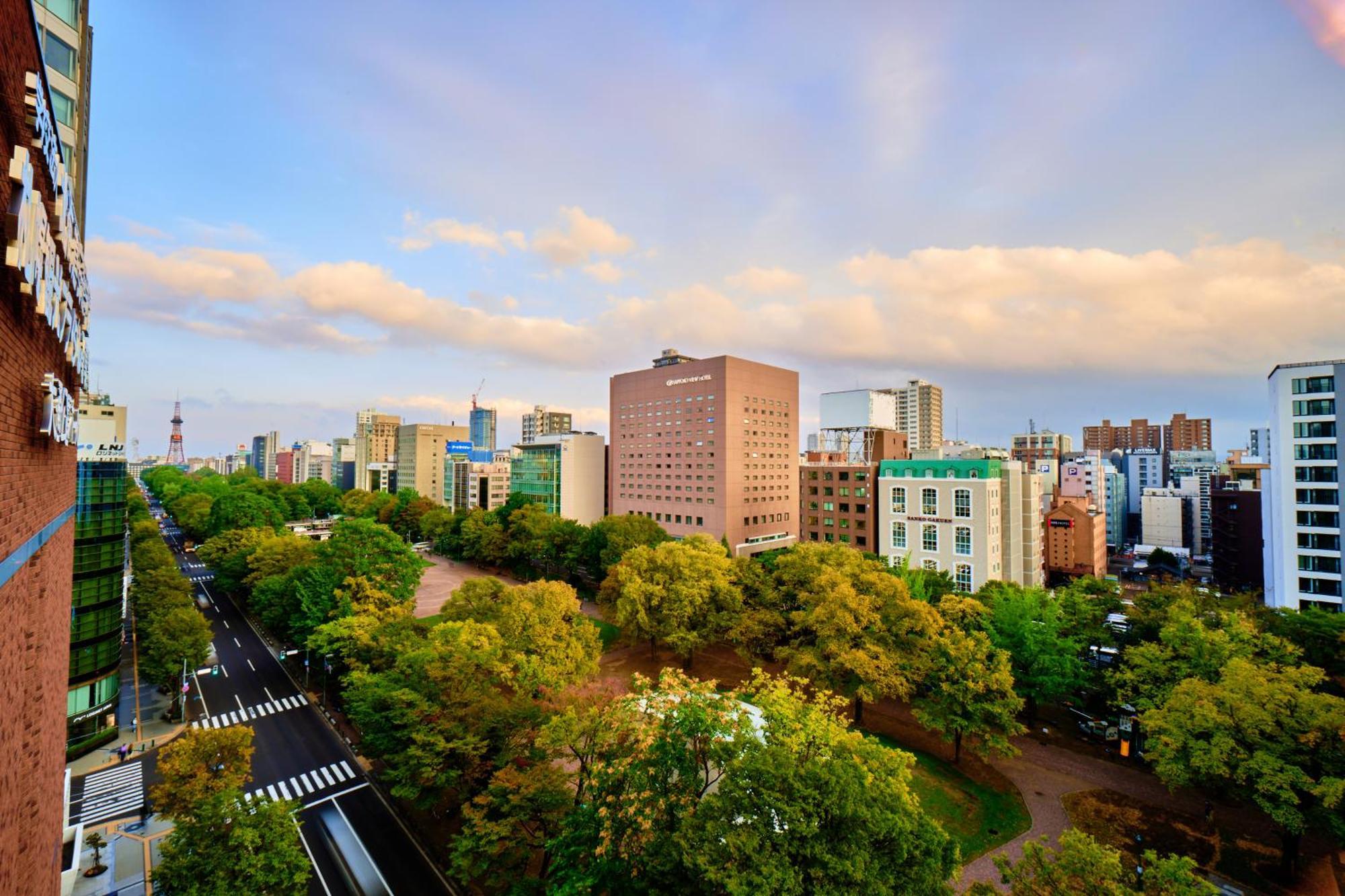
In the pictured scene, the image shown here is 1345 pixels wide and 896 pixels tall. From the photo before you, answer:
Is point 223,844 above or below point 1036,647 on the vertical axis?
below

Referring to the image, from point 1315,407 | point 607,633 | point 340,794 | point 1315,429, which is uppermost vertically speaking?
point 1315,407

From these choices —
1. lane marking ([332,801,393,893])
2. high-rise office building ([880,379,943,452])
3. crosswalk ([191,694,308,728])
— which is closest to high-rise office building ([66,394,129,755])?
crosswalk ([191,694,308,728])

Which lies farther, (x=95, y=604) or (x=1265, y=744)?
(x=95, y=604)

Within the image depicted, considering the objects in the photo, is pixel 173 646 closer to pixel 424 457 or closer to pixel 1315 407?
pixel 1315 407

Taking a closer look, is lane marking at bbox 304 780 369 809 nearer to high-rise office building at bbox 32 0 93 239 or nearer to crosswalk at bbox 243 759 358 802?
crosswalk at bbox 243 759 358 802

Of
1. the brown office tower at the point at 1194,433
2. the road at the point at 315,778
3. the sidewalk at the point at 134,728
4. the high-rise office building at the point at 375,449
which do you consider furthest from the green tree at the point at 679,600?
the brown office tower at the point at 1194,433

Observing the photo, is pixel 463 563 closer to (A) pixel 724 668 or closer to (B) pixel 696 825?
(A) pixel 724 668

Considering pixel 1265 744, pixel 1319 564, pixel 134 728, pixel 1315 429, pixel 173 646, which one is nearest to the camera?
pixel 1265 744

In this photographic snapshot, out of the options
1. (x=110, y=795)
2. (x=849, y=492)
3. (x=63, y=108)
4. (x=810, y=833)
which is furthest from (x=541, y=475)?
(x=810, y=833)
